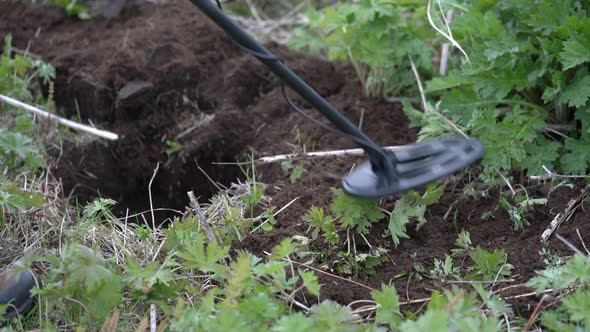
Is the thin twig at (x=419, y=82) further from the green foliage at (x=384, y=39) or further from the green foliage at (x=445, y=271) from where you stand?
the green foliage at (x=445, y=271)

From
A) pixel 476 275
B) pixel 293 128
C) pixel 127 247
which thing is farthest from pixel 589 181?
pixel 127 247

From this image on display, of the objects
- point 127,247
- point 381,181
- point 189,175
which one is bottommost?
point 189,175

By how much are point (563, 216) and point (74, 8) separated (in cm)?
287

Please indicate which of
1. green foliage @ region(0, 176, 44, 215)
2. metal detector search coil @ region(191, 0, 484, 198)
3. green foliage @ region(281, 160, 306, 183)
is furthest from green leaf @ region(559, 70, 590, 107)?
green foliage @ region(0, 176, 44, 215)

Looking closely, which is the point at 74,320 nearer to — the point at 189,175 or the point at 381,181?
the point at 381,181

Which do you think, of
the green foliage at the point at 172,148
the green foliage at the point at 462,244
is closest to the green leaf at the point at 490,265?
the green foliage at the point at 462,244

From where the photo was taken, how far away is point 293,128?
10.8ft

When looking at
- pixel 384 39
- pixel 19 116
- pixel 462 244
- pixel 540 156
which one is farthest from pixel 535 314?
pixel 19 116

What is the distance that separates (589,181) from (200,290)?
1388 millimetres

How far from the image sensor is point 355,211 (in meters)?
2.38

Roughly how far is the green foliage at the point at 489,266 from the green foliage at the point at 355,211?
13.5 inches

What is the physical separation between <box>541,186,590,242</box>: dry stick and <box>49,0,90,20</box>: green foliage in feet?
9.09

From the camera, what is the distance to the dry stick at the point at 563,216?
2402 mm

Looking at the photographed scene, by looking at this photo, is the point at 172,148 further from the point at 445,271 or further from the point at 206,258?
the point at 445,271
